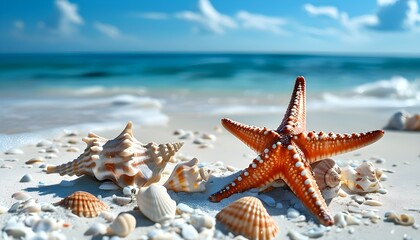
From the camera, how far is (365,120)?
863 cm

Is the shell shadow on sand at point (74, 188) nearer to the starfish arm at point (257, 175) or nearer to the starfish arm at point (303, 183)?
the starfish arm at point (257, 175)

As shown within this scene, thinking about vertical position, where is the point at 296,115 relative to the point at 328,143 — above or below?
above

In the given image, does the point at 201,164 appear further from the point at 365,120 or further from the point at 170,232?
the point at 365,120

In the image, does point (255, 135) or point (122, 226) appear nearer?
point (122, 226)

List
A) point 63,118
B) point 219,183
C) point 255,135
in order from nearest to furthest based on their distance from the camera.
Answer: point 255,135, point 219,183, point 63,118

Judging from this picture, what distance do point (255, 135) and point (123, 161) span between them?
1.05 meters

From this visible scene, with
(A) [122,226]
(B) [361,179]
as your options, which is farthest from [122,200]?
(B) [361,179]

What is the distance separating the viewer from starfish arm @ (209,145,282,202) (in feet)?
11.2

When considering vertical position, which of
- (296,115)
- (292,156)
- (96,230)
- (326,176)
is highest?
(296,115)

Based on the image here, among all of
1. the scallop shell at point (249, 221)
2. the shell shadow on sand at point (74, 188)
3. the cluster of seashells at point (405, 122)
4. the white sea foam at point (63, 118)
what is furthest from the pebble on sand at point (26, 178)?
the cluster of seashells at point (405, 122)

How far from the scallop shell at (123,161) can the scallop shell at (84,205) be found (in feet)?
1.31

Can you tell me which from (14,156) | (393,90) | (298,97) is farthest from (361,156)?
(393,90)

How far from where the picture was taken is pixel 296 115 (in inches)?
152

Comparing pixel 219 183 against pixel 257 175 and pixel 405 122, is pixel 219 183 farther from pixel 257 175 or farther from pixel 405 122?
pixel 405 122
